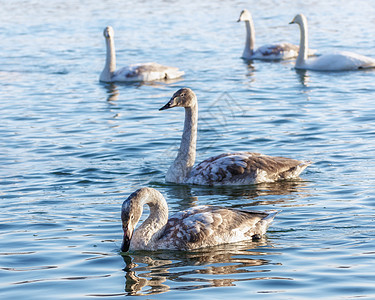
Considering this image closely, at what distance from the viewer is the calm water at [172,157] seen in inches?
367

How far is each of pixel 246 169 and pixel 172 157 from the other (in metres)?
2.73

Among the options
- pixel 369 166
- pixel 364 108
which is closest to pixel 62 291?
pixel 369 166

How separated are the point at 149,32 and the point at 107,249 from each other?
75.1ft

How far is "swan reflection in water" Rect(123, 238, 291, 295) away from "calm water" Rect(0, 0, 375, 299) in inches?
1.0

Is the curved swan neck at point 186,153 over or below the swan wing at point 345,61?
below

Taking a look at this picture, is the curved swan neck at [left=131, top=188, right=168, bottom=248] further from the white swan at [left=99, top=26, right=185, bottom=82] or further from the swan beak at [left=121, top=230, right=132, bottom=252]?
the white swan at [left=99, top=26, right=185, bottom=82]

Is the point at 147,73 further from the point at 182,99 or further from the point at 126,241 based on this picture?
the point at 126,241

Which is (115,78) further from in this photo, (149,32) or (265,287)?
(265,287)

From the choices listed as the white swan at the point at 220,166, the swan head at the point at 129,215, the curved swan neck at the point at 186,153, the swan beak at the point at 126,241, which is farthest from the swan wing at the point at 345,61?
the swan beak at the point at 126,241

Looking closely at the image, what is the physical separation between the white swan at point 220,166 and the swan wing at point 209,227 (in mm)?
2685

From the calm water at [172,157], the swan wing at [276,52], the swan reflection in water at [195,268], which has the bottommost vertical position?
the swan reflection in water at [195,268]

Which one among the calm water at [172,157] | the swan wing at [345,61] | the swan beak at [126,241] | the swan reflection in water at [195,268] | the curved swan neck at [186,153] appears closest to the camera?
the swan reflection in water at [195,268]

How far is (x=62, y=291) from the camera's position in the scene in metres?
8.99

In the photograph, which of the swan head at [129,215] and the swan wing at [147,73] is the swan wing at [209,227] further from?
the swan wing at [147,73]
